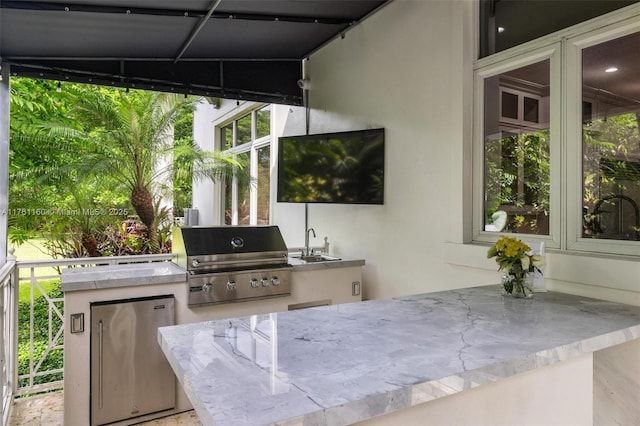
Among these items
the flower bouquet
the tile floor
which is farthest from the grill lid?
the flower bouquet

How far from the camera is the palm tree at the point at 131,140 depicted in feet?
17.8

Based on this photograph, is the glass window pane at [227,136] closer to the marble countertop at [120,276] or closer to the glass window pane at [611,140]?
the marble countertop at [120,276]

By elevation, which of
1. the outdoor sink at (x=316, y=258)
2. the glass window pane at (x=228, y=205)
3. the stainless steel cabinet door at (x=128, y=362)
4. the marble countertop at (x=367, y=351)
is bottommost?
the stainless steel cabinet door at (x=128, y=362)

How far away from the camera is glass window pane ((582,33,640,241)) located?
195cm

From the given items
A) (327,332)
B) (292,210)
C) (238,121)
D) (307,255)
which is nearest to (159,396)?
(307,255)

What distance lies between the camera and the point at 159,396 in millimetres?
2688

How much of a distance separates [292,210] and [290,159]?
103cm

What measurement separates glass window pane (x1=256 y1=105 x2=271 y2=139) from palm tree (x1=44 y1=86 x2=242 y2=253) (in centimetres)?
116

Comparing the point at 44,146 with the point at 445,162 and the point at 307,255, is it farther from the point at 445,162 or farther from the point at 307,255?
the point at 445,162

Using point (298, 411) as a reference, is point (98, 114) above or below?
above

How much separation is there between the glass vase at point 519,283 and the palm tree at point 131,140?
16.1ft

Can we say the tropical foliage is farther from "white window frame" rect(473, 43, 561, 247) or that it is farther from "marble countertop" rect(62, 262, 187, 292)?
"white window frame" rect(473, 43, 561, 247)

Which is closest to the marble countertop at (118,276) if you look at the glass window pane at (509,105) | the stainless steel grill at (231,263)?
the stainless steel grill at (231,263)

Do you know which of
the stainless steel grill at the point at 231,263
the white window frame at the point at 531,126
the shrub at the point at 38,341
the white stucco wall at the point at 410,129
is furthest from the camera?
the shrub at the point at 38,341
